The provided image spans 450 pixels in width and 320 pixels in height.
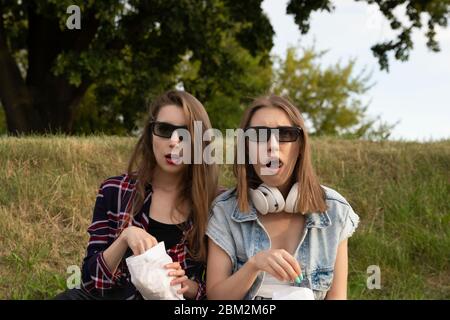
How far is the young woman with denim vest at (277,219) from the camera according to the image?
10.8 ft

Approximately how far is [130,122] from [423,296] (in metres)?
11.0

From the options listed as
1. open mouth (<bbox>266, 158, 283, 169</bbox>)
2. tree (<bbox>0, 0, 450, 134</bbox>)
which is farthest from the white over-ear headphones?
tree (<bbox>0, 0, 450, 134</bbox>)

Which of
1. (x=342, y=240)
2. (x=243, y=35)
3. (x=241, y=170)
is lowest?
(x=342, y=240)

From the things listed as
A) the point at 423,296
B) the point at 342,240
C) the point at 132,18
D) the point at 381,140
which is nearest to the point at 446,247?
the point at 423,296

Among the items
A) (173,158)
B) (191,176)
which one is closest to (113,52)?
(191,176)

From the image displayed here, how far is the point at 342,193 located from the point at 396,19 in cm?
794

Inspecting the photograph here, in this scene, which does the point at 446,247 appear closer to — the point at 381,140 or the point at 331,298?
the point at 381,140

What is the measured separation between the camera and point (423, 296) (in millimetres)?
6113

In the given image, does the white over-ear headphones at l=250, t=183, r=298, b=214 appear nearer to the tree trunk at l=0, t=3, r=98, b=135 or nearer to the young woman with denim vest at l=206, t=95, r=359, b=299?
the young woman with denim vest at l=206, t=95, r=359, b=299

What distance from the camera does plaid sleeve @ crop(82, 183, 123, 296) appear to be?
11.1 feet

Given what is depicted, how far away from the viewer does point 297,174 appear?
11.2 feet

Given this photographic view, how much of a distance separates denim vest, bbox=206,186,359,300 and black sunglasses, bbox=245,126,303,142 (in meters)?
0.34

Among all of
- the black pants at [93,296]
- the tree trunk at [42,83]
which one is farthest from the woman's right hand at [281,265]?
the tree trunk at [42,83]

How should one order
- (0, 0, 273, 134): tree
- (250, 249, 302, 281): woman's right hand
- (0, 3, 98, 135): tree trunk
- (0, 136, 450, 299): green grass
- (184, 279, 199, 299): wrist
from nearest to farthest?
(250, 249, 302, 281): woman's right hand
(184, 279, 199, 299): wrist
(0, 136, 450, 299): green grass
(0, 0, 273, 134): tree
(0, 3, 98, 135): tree trunk
